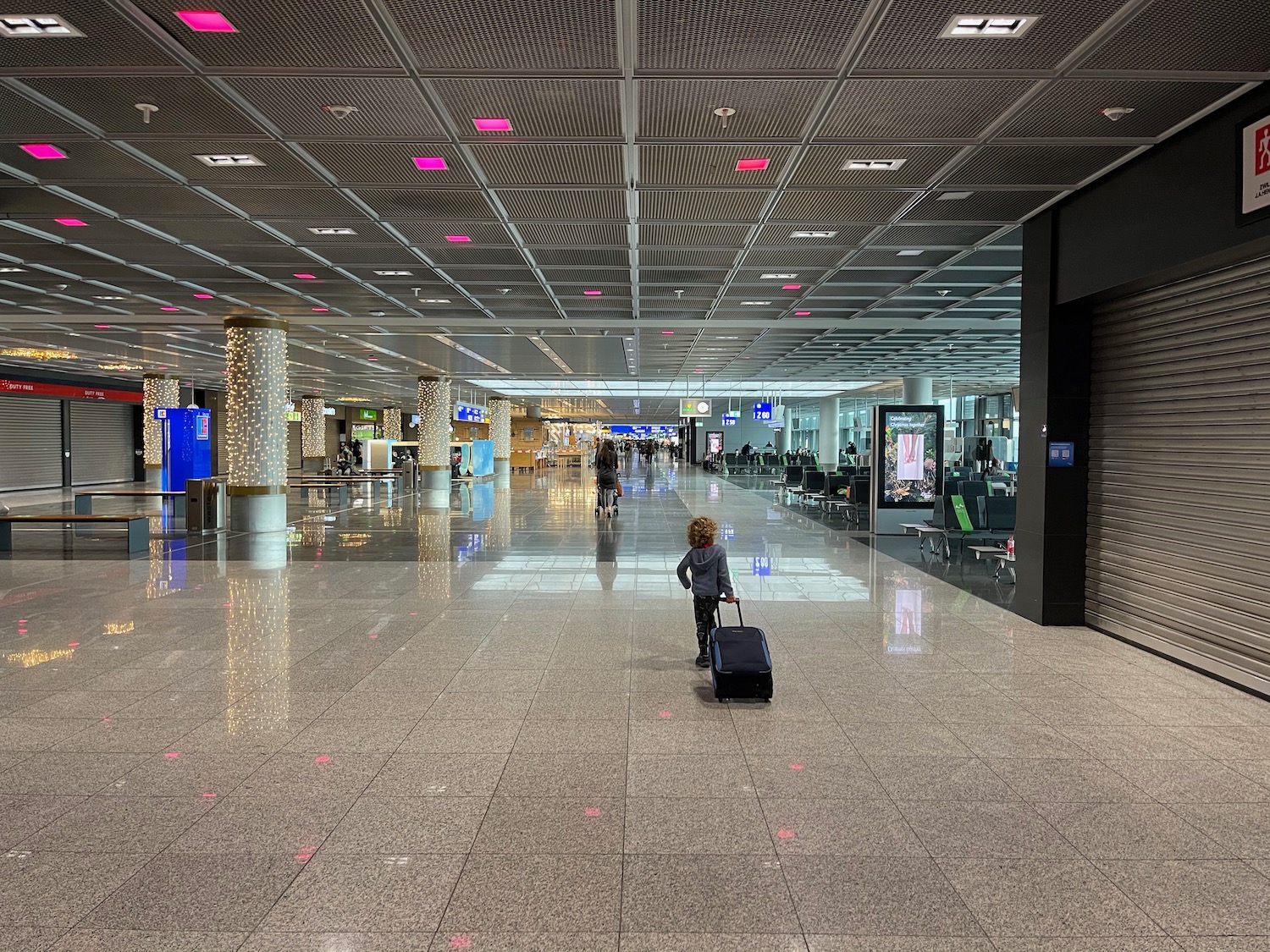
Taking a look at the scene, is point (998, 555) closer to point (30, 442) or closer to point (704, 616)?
point (704, 616)

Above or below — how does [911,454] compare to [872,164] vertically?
below

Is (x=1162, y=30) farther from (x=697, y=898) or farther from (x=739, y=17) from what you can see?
(x=697, y=898)

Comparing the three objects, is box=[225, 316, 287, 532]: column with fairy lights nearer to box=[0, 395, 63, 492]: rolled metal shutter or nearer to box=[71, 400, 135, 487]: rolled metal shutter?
box=[0, 395, 63, 492]: rolled metal shutter

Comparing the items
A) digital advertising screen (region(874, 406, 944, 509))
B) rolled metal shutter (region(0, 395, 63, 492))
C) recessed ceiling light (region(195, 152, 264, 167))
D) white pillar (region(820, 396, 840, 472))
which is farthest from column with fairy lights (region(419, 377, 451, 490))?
white pillar (region(820, 396, 840, 472))

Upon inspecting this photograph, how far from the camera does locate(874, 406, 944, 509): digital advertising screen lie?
18328 millimetres

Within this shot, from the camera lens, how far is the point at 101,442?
3903 centimetres

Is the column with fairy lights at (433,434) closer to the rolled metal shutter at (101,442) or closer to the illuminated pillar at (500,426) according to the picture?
the illuminated pillar at (500,426)

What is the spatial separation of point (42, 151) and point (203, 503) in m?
11.0

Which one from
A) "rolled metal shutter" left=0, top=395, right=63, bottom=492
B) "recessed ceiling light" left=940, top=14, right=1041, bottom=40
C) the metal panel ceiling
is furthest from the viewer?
"rolled metal shutter" left=0, top=395, right=63, bottom=492

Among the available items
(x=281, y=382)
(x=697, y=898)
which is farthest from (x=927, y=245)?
(x=281, y=382)

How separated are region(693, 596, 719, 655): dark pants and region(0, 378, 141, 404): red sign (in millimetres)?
34592

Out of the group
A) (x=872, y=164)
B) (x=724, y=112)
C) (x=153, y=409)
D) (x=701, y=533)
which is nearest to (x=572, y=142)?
(x=724, y=112)

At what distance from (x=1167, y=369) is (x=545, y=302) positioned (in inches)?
403

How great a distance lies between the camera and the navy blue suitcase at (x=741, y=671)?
5.89 meters
